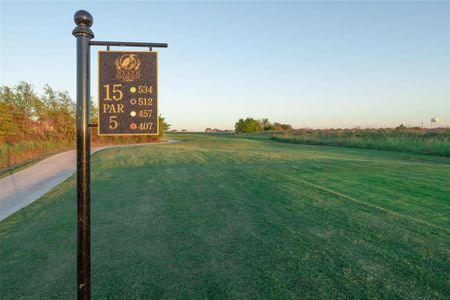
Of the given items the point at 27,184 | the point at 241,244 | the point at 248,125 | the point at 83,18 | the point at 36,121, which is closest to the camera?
the point at 83,18

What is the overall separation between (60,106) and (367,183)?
33445 millimetres

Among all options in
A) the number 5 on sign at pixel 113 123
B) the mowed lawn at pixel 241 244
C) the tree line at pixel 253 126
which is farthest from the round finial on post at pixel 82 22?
the tree line at pixel 253 126

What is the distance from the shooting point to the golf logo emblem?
2.36 meters

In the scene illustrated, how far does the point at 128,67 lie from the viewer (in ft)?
7.80

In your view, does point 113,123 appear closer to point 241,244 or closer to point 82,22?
point 82,22

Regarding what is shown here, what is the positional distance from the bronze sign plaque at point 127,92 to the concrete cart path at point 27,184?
5726mm

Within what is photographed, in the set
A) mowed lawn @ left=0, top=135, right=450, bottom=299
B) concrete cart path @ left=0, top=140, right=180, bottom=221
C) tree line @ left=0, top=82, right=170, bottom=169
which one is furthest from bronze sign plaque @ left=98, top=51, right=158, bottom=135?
tree line @ left=0, top=82, right=170, bottom=169

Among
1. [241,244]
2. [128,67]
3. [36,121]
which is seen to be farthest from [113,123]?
[36,121]

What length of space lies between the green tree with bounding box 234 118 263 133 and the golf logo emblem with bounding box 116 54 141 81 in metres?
91.7

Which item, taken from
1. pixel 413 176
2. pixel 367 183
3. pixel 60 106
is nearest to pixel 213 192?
pixel 367 183

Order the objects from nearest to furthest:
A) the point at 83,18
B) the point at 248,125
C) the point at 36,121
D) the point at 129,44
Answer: the point at 83,18 < the point at 129,44 < the point at 36,121 < the point at 248,125

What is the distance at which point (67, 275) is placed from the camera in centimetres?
335

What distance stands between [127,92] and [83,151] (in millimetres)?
635

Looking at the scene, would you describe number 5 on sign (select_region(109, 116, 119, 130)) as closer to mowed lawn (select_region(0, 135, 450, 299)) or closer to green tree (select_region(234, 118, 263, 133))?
mowed lawn (select_region(0, 135, 450, 299))
